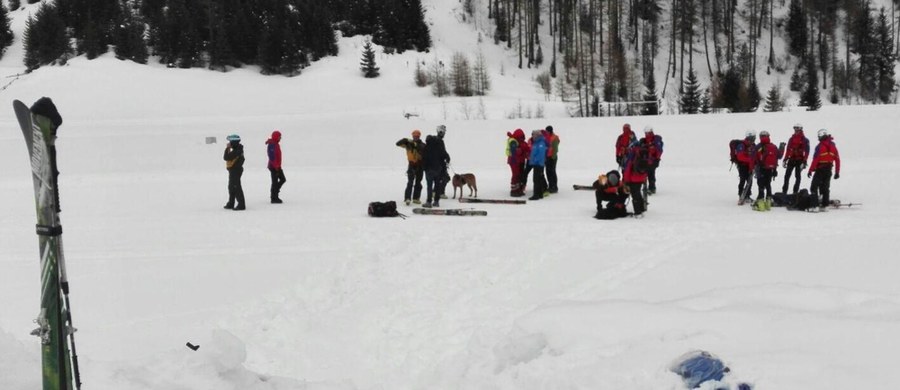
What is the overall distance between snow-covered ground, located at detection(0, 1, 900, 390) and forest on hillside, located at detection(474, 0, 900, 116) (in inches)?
1048

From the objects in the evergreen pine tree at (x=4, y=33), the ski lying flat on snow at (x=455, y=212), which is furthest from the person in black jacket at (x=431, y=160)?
the evergreen pine tree at (x=4, y=33)

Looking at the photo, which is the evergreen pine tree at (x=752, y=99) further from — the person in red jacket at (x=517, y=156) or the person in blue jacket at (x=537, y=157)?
the person in blue jacket at (x=537, y=157)

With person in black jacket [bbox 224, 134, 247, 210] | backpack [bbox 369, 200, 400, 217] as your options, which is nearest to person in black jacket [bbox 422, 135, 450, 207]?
backpack [bbox 369, 200, 400, 217]

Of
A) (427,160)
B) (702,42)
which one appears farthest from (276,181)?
(702,42)

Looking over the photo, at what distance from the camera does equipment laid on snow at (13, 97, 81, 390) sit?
3.41 meters

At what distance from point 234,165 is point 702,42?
50217 millimetres

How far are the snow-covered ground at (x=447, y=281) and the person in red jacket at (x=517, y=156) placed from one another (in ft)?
2.74

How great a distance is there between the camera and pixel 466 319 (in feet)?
24.3

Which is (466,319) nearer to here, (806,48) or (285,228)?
(285,228)

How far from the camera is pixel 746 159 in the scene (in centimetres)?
1428

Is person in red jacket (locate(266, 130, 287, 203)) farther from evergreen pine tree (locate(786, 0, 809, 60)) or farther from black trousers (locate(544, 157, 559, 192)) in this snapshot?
evergreen pine tree (locate(786, 0, 809, 60))

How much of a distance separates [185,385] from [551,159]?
13.2 meters

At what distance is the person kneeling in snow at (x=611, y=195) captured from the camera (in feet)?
42.8

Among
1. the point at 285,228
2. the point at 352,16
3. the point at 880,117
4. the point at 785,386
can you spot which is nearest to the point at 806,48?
the point at 880,117
